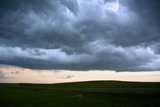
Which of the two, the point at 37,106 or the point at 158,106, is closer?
the point at 37,106

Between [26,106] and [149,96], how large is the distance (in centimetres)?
2612

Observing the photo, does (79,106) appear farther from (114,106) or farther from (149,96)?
(149,96)

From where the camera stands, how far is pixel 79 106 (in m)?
31.3

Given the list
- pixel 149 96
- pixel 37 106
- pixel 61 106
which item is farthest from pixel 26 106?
pixel 149 96

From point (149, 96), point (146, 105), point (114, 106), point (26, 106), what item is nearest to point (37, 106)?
point (26, 106)

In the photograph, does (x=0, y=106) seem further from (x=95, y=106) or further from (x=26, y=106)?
(x=95, y=106)

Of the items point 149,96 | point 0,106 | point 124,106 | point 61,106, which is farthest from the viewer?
point 149,96

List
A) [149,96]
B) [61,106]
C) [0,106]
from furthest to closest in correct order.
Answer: [149,96] → [61,106] → [0,106]

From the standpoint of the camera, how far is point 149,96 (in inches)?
1813

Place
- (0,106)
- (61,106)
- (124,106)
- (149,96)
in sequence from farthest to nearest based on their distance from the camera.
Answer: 1. (149,96)
2. (124,106)
3. (61,106)
4. (0,106)

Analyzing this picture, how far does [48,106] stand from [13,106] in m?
4.47

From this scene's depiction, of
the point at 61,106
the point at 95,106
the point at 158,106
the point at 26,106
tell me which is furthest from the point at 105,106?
the point at 26,106

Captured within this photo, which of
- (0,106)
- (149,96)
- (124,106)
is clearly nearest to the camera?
(0,106)

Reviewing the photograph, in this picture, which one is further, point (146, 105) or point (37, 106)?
point (146, 105)
